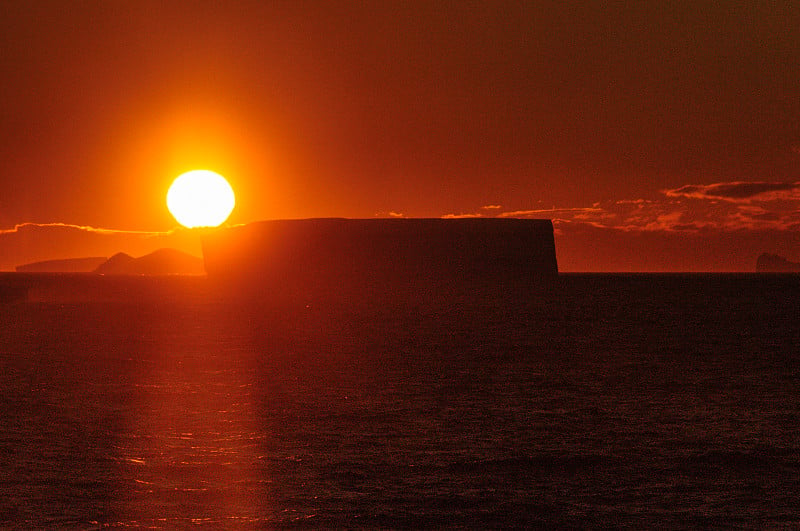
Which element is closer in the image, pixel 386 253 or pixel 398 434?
pixel 398 434

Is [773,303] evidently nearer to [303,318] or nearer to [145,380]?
[303,318]

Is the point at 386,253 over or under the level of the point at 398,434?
over

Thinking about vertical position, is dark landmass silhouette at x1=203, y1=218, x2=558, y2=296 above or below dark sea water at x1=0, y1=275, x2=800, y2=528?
above

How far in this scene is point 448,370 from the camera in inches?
1598

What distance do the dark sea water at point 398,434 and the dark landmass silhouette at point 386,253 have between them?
10204 cm

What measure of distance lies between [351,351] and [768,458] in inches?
1272

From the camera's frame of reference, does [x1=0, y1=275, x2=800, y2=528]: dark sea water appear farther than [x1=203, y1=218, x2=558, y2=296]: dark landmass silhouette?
No

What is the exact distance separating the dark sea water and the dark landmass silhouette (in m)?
102

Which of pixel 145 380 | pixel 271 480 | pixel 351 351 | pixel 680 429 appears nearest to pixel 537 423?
pixel 680 429

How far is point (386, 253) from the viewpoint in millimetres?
161000

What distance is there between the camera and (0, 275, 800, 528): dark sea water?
50.7ft

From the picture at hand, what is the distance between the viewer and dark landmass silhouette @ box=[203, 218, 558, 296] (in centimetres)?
15725

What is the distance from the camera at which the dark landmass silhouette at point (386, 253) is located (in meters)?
157

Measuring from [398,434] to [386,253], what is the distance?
455 feet
